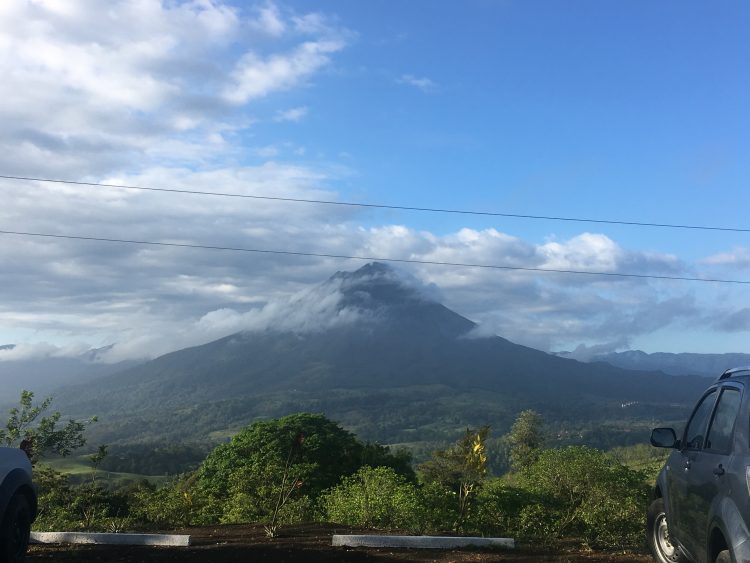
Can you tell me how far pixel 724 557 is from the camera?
476 cm

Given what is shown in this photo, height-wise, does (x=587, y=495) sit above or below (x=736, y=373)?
below


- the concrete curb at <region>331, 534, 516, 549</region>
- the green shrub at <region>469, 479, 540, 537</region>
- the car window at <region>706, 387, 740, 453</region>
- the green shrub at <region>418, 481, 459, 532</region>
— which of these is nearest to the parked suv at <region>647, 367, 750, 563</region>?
the car window at <region>706, 387, 740, 453</region>

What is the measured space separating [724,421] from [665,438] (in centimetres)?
125

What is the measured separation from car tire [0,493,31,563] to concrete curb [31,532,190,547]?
242cm

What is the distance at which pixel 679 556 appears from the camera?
6.97 m

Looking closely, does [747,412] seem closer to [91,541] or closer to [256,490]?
[91,541]

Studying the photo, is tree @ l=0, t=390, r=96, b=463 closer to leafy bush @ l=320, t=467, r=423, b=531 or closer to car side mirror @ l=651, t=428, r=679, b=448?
leafy bush @ l=320, t=467, r=423, b=531

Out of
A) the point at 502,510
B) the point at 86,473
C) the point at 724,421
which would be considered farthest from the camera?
the point at 86,473

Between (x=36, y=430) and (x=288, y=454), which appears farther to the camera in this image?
(x=36, y=430)

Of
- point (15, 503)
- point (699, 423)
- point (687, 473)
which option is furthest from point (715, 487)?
point (15, 503)

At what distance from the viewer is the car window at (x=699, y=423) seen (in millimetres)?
6176

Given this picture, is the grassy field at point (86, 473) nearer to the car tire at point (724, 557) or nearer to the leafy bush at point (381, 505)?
the leafy bush at point (381, 505)

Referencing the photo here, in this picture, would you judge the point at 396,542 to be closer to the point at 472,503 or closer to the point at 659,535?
the point at 659,535

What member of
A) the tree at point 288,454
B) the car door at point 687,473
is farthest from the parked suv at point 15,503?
the tree at point 288,454
